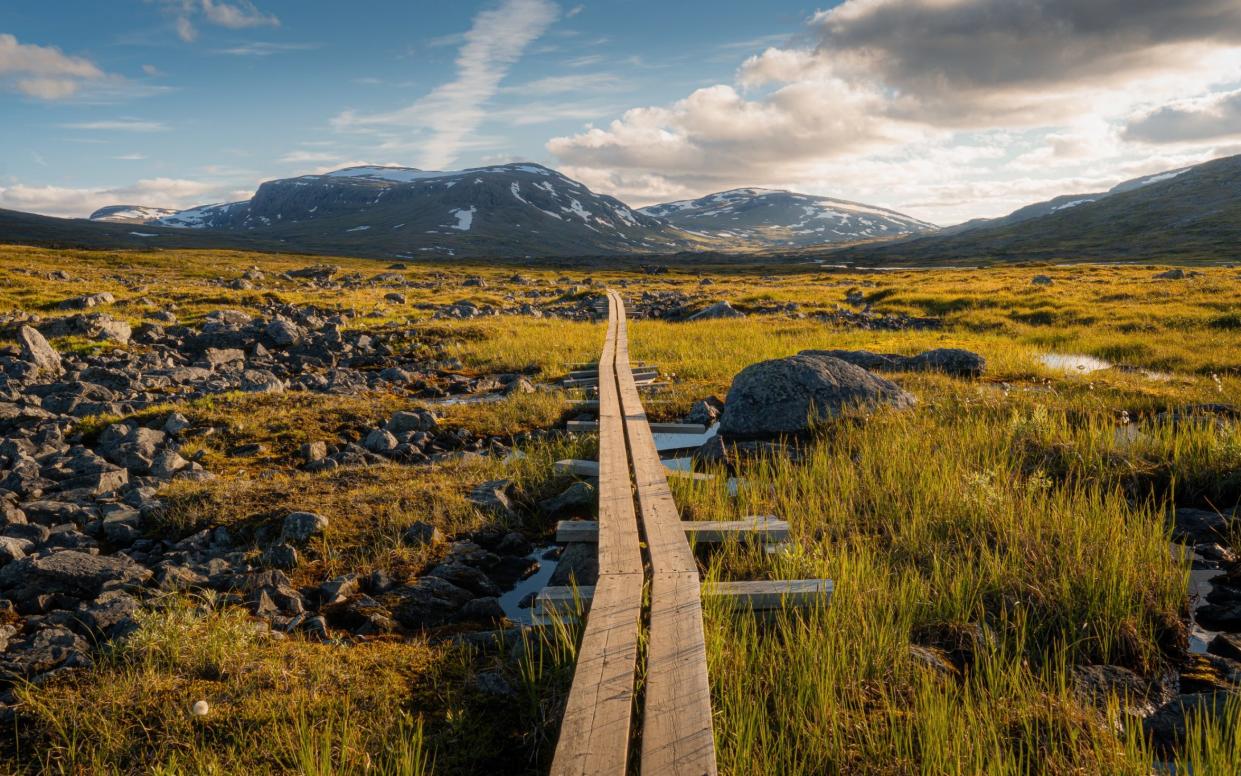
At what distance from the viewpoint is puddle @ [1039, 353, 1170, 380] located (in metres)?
12.9

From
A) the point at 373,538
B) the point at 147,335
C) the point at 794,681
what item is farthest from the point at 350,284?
the point at 794,681

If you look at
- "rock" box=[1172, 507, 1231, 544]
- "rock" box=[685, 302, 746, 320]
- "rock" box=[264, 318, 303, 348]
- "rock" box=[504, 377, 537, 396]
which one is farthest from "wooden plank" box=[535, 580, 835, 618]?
"rock" box=[685, 302, 746, 320]

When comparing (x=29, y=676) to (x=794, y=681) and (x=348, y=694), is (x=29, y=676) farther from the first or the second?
(x=794, y=681)

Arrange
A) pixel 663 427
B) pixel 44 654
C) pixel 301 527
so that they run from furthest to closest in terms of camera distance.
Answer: pixel 663 427 → pixel 301 527 → pixel 44 654

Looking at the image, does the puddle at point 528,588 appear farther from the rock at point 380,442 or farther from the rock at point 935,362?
the rock at point 935,362

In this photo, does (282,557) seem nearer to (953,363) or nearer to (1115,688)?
(1115,688)

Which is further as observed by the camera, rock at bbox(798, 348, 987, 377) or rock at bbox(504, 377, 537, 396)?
rock at bbox(798, 348, 987, 377)

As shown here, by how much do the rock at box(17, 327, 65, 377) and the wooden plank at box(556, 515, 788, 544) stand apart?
44.7 ft

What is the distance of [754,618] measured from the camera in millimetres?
3941

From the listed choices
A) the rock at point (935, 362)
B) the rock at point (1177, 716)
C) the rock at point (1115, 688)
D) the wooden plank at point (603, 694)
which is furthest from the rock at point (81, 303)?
the rock at point (1177, 716)

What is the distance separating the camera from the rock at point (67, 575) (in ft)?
15.1

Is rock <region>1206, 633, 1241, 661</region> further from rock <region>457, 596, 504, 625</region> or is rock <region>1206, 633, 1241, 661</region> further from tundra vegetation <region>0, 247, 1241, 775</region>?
rock <region>457, 596, 504, 625</region>

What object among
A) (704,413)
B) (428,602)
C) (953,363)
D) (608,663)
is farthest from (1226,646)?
(953,363)

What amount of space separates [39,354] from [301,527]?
41.6ft
